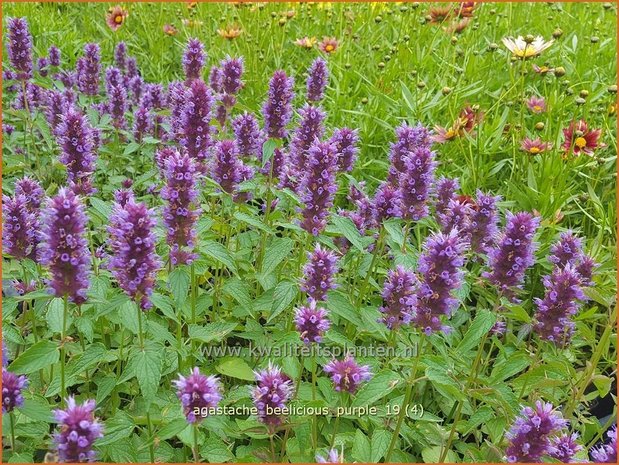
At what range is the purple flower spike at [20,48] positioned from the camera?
13.0 feet

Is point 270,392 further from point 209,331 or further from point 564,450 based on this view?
point 564,450

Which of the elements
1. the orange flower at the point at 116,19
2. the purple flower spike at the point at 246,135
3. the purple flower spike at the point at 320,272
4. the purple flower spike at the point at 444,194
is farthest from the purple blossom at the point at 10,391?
the orange flower at the point at 116,19

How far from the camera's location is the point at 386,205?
292cm

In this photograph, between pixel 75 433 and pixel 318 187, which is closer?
pixel 75 433

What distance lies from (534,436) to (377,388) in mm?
548

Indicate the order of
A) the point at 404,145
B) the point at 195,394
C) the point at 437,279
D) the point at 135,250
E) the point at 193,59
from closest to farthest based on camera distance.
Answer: the point at 195,394
the point at 135,250
the point at 437,279
the point at 404,145
the point at 193,59

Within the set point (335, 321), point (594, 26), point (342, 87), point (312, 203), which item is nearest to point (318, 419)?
point (335, 321)

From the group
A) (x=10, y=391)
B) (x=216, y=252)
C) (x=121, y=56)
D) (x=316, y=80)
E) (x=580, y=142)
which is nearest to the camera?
(x=10, y=391)

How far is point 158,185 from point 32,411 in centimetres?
187

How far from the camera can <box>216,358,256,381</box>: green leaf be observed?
263 cm

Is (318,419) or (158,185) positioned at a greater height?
(158,185)

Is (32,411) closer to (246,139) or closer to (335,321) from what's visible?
(335,321)

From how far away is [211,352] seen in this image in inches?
120

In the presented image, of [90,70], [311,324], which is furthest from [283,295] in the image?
[90,70]
